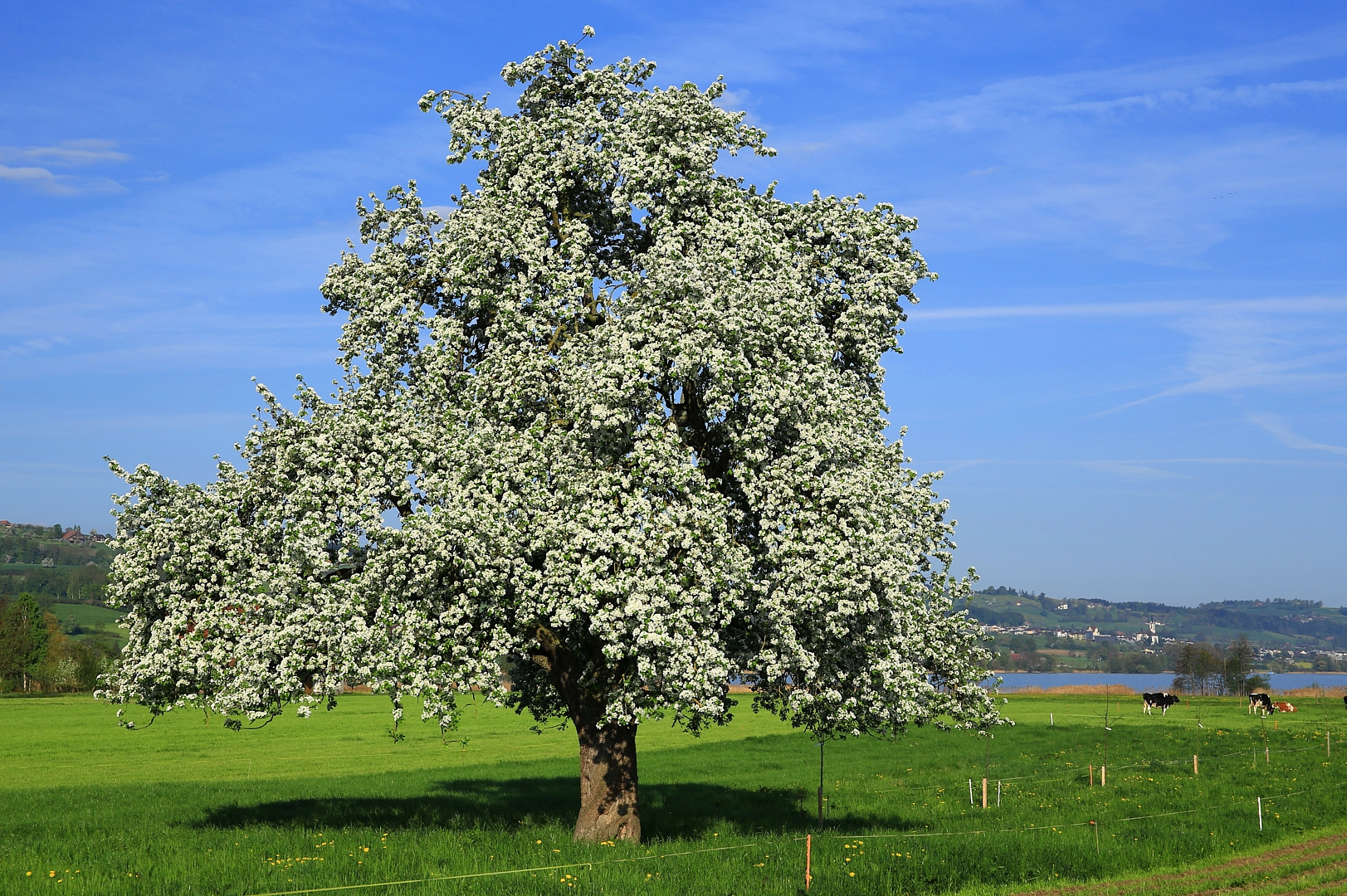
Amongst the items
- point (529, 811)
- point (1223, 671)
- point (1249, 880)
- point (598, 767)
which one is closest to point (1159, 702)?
point (1249, 880)

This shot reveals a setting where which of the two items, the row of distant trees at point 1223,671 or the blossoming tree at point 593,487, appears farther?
the row of distant trees at point 1223,671

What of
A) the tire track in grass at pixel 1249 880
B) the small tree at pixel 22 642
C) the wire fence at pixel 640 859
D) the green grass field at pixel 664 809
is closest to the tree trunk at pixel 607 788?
the green grass field at pixel 664 809

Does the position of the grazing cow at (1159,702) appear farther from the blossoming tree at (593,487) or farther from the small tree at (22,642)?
the small tree at (22,642)

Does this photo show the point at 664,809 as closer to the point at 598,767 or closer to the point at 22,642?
the point at 598,767

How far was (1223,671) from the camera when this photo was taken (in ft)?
572

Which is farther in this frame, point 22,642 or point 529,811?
point 22,642

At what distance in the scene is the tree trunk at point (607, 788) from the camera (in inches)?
1039

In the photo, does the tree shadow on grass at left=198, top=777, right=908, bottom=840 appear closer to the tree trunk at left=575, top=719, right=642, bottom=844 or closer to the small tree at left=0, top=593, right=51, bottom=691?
the tree trunk at left=575, top=719, right=642, bottom=844

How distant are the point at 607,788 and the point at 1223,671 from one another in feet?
Answer: 587

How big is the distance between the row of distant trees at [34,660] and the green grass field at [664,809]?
64.2m

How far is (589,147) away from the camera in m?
27.8

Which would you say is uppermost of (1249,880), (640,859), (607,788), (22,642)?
(607,788)

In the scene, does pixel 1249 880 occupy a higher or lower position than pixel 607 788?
lower

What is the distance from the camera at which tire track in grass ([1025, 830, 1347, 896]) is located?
2309cm
